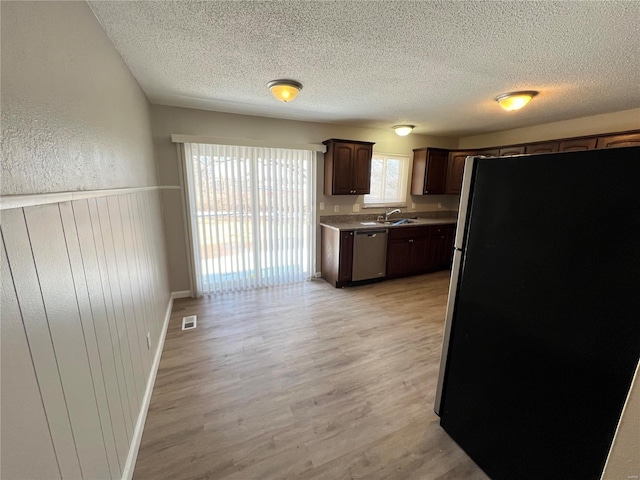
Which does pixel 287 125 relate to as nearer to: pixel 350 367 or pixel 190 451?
pixel 350 367

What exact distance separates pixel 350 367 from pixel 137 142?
103 inches

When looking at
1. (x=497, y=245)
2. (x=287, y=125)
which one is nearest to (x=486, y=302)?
(x=497, y=245)

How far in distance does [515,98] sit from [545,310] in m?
2.40

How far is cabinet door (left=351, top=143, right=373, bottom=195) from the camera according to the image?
3.93 m

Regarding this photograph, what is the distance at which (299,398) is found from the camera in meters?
1.85

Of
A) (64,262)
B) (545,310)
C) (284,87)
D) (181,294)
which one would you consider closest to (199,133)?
(284,87)

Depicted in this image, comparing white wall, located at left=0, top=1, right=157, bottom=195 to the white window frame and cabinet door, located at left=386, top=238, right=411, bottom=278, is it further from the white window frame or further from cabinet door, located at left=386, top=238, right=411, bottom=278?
the white window frame

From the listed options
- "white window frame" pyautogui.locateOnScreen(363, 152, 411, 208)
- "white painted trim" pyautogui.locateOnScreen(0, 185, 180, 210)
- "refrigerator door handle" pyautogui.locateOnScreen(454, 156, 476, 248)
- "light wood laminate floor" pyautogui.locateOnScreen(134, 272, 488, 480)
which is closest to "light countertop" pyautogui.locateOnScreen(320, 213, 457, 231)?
"white window frame" pyautogui.locateOnScreen(363, 152, 411, 208)

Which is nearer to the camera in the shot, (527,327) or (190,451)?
(527,327)

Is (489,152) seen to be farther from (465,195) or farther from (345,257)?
(465,195)

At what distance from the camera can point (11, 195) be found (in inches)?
26.2

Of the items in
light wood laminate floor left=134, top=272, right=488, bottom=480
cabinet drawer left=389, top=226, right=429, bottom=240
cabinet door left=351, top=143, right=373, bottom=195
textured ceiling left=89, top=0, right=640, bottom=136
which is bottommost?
light wood laminate floor left=134, top=272, right=488, bottom=480

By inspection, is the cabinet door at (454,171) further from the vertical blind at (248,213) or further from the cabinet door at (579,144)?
the vertical blind at (248,213)

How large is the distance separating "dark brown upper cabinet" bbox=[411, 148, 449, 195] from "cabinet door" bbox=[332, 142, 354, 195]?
1552 mm
